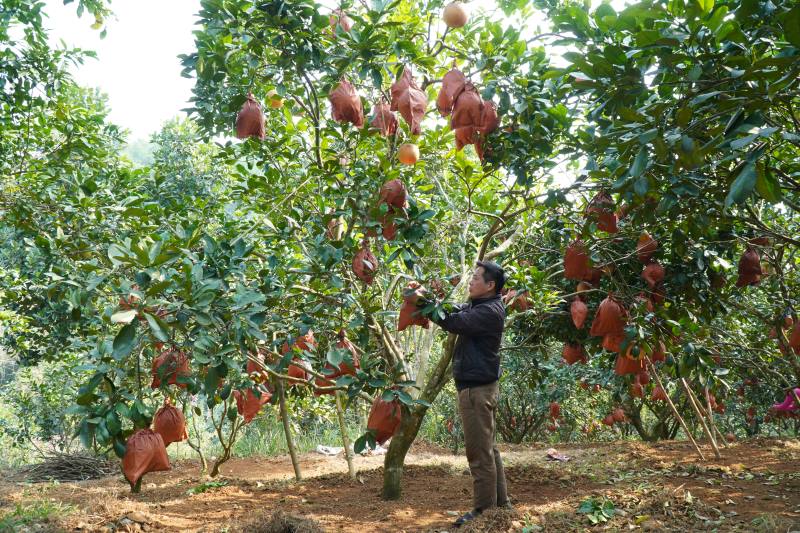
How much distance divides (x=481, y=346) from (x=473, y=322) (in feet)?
0.81

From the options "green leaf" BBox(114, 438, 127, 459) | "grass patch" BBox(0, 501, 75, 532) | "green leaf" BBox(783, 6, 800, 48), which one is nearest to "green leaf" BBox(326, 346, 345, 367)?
"green leaf" BBox(114, 438, 127, 459)

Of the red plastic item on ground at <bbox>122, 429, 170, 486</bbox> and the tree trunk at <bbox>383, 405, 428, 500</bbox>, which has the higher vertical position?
the red plastic item on ground at <bbox>122, 429, 170, 486</bbox>

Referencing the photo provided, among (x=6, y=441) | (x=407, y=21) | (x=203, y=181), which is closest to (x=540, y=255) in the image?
(x=407, y=21)

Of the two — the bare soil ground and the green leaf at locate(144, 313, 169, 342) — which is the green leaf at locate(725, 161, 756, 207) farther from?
the bare soil ground

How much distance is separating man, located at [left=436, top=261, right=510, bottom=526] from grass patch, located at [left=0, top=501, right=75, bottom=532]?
7.80 ft

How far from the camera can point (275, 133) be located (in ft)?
13.1

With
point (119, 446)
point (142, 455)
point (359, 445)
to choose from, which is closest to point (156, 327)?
point (119, 446)

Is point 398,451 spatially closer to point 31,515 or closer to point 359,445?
point 359,445

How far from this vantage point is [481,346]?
11.0ft

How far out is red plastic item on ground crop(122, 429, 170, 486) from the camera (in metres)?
2.04

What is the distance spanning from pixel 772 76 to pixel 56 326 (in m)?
6.53

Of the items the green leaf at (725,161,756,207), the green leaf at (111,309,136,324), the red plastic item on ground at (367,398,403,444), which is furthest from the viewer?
the red plastic item on ground at (367,398,403,444)

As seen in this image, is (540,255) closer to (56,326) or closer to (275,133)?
(275,133)

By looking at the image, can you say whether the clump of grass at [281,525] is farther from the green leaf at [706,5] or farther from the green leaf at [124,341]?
the green leaf at [706,5]
